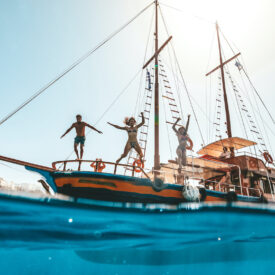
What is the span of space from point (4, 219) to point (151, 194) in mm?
4087

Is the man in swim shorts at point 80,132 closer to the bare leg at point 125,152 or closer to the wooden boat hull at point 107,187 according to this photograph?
the wooden boat hull at point 107,187

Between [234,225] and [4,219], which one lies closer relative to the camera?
[4,219]

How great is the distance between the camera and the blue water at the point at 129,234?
5.31m

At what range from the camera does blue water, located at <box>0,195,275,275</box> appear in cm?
531

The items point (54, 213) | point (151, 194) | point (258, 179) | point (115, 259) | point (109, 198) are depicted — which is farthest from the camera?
point (258, 179)

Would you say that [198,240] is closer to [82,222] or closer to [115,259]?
[115,259]

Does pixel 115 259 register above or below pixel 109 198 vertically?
below

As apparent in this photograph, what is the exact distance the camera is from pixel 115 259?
778 centimetres

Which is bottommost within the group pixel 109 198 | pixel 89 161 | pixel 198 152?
pixel 109 198

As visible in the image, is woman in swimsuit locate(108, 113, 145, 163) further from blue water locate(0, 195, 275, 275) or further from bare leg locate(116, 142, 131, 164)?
blue water locate(0, 195, 275, 275)

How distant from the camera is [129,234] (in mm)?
6227

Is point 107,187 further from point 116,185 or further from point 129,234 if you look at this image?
point 129,234

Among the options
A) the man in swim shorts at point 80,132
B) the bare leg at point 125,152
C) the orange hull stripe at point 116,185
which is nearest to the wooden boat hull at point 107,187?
the orange hull stripe at point 116,185

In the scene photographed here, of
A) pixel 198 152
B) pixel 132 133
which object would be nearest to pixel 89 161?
pixel 132 133
